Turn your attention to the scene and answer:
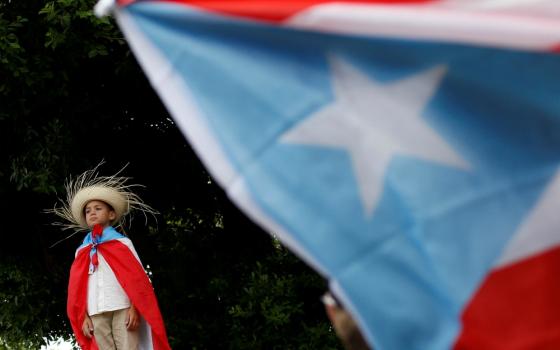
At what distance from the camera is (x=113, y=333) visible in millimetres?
7184

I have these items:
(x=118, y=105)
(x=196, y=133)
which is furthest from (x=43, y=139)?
(x=196, y=133)

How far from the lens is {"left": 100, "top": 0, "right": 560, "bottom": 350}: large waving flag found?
7.17 feet

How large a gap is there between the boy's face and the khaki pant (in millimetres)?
653

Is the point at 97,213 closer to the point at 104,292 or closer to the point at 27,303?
the point at 104,292

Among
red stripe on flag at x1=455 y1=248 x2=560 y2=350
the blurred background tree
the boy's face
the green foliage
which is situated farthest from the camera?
the green foliage

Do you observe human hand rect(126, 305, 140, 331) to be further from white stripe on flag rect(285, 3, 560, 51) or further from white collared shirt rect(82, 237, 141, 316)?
white stripe on flag rect(285, 3, 560, 51)

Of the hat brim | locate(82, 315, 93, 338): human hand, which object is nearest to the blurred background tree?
the hat brim

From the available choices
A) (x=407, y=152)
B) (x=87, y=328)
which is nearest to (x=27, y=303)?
(x=87, y=328)

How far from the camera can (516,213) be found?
2.25 m

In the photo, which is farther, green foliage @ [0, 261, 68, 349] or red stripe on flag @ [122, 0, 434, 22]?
green foliage @ [0, 261, 68, 349]

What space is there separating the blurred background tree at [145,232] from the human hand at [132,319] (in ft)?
4.51

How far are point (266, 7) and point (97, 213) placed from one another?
507 centimetres

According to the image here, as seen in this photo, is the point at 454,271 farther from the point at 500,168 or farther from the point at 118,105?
the point at 118,105

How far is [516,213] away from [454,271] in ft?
0.68
